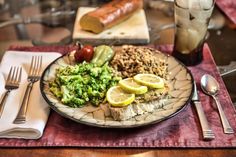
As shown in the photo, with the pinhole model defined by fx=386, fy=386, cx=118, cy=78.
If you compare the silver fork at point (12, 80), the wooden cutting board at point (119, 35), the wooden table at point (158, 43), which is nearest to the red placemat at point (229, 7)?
the wooden table at point (158, 43)

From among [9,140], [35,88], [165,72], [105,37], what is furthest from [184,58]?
[9,140]

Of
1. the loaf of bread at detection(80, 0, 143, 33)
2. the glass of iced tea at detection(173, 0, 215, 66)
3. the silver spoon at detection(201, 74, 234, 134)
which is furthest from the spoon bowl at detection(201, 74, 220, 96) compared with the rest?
the loaf of bread at detection(80, 0, 143, 33)

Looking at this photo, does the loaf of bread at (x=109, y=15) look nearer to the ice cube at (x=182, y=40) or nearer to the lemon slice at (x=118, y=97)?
the ice cube at (x=182, y=40)

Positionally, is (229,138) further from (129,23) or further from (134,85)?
(129,23)

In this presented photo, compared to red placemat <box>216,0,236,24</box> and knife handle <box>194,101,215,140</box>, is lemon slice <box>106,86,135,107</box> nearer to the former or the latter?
knife handle <box>194,101,215,140</box>

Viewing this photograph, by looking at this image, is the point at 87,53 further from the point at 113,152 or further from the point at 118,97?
the point at 113,152

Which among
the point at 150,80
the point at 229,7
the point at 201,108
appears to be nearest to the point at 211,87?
the point at 201,108
